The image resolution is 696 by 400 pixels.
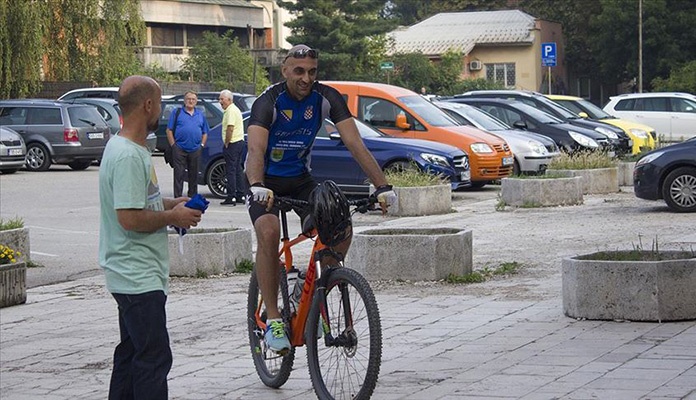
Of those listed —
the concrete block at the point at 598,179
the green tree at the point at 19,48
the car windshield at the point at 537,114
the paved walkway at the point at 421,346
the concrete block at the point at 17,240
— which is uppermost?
the green tree at the point at 19,48

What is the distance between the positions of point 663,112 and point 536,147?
14.3 metres

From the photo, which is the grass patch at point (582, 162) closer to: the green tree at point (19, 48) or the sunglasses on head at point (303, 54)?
the sunglasses on head at point (303, 54)

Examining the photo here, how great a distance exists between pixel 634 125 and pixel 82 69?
75.9 feet

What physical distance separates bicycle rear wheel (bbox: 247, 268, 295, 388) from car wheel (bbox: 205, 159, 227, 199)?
15261 mm

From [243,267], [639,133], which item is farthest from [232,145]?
[639,133]

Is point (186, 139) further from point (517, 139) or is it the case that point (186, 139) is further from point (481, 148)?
point (517, 139)

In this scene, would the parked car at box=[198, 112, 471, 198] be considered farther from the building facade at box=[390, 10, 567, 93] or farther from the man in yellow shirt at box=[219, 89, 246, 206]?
the building facade at box=[390, 10, 567, 93]

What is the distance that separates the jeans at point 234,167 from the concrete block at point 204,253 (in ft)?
27.9

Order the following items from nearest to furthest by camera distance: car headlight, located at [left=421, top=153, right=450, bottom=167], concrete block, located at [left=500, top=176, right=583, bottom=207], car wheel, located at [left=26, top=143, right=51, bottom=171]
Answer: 1. concrete block, located at [left=500, top=176, right=583, bottom=207]
2. car headlight, located at [left=421, top=153, right=450, bottom=167]
3. car wheel, located at [left=26, top=143, right=51, bottom=171]

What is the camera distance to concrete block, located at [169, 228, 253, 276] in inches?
540

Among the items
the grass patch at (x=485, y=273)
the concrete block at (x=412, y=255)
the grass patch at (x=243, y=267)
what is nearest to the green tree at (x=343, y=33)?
the grass patch at (x=243, y=267)

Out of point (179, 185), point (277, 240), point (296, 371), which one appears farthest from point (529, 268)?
point (179, 185)

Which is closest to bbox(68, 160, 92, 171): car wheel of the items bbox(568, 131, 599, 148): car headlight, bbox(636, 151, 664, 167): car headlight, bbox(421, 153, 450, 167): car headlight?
bbox(568, 131, 599, 148): car headlight

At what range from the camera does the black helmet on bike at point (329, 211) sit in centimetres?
742
